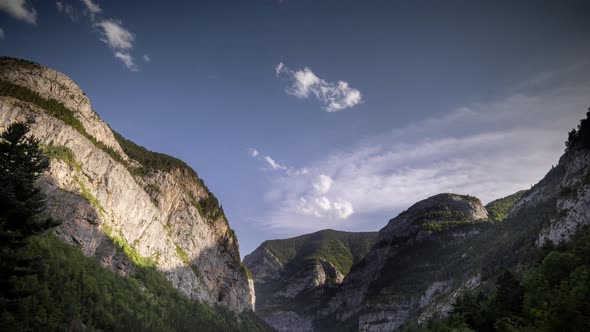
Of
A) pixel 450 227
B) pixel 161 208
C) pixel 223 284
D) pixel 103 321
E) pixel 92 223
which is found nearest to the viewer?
pixel 103 321

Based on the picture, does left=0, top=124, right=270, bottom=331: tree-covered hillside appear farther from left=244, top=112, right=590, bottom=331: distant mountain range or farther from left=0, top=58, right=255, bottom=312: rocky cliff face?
left=244, top=112, right=590, bottom=331: distant mountain range

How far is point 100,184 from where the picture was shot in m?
79.9

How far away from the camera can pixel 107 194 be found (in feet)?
267

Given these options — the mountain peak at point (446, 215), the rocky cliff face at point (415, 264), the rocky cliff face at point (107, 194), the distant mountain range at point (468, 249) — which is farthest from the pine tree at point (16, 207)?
the mountain peak at point (446, 215)

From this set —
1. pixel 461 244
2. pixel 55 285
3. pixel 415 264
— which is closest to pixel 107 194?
pixel 55 285

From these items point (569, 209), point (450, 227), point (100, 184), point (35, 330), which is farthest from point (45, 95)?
point (450, 227)

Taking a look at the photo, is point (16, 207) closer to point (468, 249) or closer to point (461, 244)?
point (468, 249)

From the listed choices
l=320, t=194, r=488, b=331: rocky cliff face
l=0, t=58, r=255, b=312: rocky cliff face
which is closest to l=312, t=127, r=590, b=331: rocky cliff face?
l=320, t=194, r=488, b=331: rocky cliff face

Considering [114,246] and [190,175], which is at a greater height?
[190,175]

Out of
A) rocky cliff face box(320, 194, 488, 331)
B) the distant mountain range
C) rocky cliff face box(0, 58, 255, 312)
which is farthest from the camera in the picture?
rocky cliff face box(320, 194, 488, 331)

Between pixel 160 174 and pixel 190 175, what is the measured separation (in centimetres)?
2611

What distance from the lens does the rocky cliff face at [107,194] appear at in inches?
2623

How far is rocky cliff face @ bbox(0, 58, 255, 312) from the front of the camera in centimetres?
6662

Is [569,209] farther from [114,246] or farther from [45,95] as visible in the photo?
[45,95]
